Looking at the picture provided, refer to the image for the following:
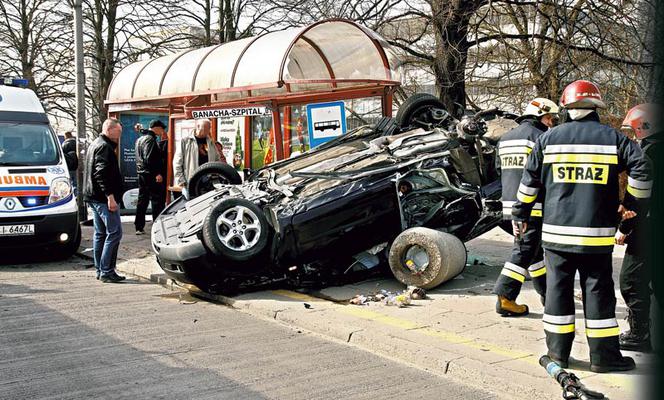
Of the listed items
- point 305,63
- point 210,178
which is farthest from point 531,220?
point 305,63

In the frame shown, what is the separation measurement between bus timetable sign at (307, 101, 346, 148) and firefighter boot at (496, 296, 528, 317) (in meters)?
5.44

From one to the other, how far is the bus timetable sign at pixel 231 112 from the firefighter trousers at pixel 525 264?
19.9ft

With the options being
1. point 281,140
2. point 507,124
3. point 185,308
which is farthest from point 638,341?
point 281,140

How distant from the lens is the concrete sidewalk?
4.62 metres

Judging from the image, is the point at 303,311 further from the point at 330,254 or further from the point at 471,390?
the point at 471,390

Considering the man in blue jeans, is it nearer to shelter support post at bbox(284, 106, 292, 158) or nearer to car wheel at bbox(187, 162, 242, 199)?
car wheel at bbox(187, 162, 242, 199)

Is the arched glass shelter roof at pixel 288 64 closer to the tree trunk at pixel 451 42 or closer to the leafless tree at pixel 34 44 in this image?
the tree trunk at pixel 451 42

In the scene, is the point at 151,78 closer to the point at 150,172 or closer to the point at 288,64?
the point at 150,172

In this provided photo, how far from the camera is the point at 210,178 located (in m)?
8.87

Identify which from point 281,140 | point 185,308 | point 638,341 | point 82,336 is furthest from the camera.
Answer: point 281,140

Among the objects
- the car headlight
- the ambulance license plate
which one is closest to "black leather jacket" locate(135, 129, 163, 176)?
the car headlight

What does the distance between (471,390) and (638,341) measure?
1.47 meters

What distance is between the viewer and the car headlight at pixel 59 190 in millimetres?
9613

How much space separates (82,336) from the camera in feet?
19.1
